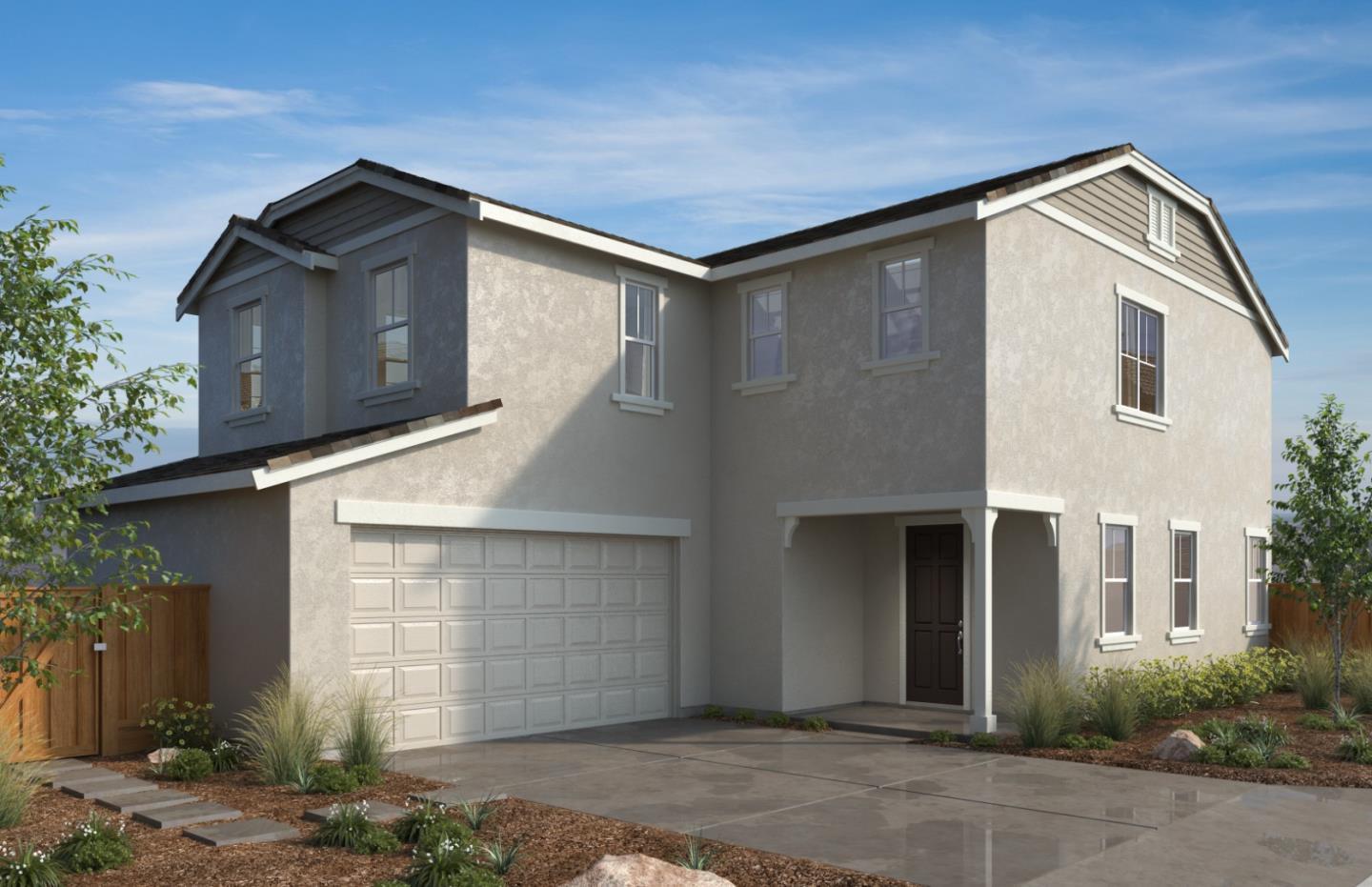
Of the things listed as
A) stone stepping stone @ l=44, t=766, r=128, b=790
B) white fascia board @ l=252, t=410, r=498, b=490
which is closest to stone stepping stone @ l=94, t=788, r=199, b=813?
stone stepping stone @ l=44, t=766, r=128, b=790

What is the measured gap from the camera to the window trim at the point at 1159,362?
17047 mm

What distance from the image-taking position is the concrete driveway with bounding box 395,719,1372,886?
8.26m

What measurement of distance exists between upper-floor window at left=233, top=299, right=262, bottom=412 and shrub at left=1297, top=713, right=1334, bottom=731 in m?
15.6

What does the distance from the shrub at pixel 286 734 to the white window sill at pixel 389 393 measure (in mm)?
4397

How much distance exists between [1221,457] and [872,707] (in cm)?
838

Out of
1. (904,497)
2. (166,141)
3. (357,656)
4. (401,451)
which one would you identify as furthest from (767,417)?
(166,141)

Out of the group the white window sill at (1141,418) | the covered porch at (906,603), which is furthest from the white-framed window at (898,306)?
the white window sill at (1141,418)

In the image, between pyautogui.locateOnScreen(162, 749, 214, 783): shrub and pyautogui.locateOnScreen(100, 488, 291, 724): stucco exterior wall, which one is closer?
pyautogui.locateOnScreen(162, 749, 214, 783): shrub

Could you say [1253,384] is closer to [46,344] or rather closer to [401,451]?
[401,451]

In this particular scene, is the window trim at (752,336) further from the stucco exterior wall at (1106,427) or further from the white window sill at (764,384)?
the stucco exterior wall at (1106,427)

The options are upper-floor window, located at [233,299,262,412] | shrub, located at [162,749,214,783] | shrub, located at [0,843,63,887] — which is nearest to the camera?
shrub, located at [0,843,63,887]

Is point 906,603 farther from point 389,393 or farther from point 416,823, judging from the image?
point 416,823

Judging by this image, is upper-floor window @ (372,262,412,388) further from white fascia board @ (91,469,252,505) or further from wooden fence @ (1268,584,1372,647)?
wooden fence @ (1268,584,1372,647)

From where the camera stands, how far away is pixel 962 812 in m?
9.94
